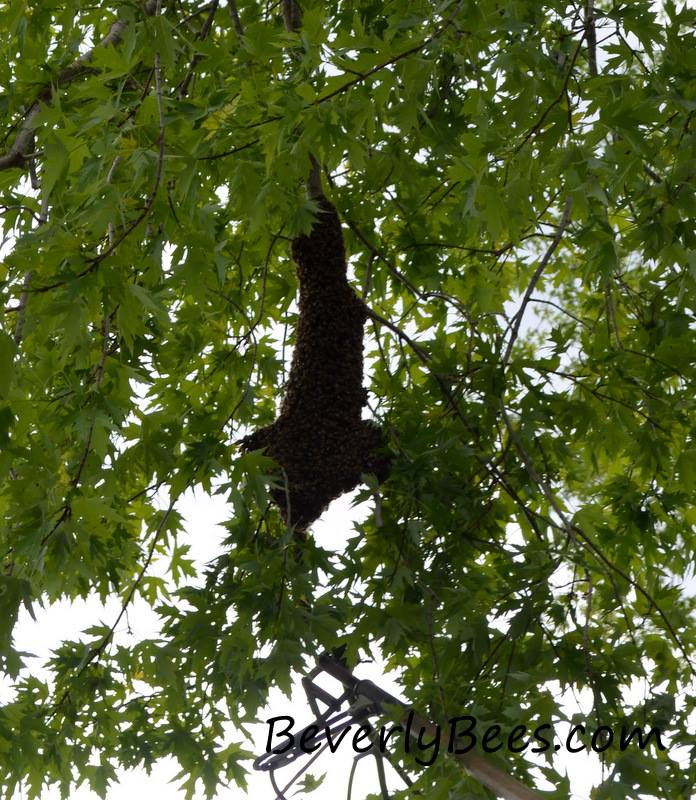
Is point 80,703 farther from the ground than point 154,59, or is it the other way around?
point 154,59

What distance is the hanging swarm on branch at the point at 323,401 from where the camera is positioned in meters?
2.35

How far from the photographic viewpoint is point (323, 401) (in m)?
2.35

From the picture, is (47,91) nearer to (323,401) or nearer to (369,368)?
(323,401)

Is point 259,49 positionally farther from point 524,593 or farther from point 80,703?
point 80,703

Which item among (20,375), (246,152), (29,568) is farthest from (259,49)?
(29,568)

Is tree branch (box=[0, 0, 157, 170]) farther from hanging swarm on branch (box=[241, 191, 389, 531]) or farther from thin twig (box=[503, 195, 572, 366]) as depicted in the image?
thin twig (box=[503, 195, 572, 366])

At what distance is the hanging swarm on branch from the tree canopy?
0.07 meters

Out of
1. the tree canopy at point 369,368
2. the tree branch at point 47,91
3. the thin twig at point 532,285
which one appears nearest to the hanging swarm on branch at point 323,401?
the tree canopy at point 369,368

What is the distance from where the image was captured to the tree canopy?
193 centimetres

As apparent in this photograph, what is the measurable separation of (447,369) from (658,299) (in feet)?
2.13

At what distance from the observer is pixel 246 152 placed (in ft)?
7.21

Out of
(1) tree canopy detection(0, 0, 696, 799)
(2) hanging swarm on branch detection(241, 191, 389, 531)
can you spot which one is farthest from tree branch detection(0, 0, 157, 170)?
(2) hanging swarm on branch detection(241, 191, 389, 531)

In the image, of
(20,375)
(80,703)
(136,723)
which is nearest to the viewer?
(20,375)

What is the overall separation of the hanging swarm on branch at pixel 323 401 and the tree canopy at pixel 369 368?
0.23 feet
